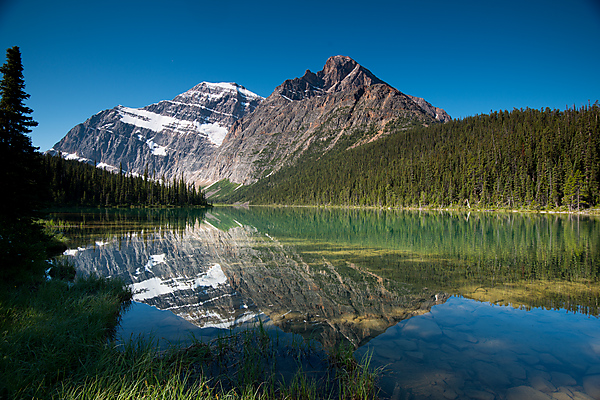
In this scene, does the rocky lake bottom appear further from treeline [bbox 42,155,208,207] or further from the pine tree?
treeline [bbox 42,155,208,207]

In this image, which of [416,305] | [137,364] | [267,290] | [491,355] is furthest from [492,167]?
[137,364]

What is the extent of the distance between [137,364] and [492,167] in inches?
4234

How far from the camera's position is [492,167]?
90.3 meters

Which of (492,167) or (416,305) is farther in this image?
(492,167)

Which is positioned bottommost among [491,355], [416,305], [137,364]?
[416,305]

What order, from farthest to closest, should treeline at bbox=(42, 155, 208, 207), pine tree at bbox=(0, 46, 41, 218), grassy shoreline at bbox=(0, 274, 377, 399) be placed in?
treeline at bbox=(42, 155, 208, 207), pine tree at bbox=(0, 46, 41, 218), grassy shoreline at bbox=(0, 274, 377, 399)

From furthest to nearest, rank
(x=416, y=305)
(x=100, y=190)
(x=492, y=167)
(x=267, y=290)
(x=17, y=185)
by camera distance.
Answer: (x=100, y=190)
(x=492, y=167)
(x=267, y=290)
(x=17, y=185)
(x=416, y=305)

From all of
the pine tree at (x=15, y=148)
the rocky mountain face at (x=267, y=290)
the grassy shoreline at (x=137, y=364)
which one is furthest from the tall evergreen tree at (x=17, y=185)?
the rocky mountain face at (x=267, y=290)

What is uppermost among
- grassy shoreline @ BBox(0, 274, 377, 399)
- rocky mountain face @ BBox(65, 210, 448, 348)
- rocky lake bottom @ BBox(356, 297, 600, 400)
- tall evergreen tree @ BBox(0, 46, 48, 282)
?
tall evergreen tree @ BBox(0, 46, 48, 282)

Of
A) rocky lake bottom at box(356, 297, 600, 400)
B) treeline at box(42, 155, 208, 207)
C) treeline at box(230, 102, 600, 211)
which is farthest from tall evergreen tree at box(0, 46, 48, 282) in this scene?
treeline at box(230, 102, 600, 211)

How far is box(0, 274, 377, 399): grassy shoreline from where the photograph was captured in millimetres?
4688

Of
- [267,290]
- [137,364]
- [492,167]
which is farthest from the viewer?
[492,167]

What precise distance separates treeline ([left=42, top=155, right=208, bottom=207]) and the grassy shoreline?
91593 mm

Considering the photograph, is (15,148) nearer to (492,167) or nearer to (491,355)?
(491,355)
